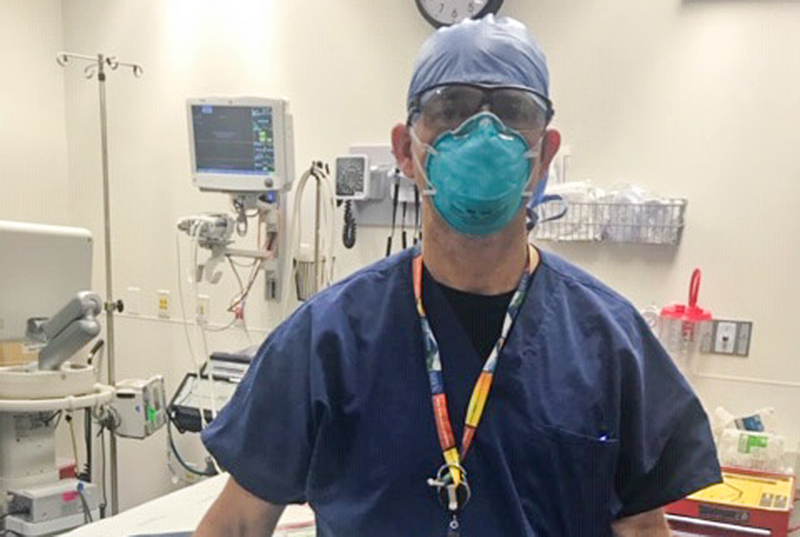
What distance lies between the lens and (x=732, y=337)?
2.44 metres

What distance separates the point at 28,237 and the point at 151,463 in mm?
1783

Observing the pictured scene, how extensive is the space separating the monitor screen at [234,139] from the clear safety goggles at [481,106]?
1814 mm

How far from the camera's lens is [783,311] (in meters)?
2.38

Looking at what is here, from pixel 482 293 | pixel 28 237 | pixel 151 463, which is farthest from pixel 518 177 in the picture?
pixel 151 463

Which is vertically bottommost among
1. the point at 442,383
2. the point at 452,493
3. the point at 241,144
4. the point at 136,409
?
the point at 136,409

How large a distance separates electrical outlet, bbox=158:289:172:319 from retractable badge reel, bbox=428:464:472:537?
2872mm

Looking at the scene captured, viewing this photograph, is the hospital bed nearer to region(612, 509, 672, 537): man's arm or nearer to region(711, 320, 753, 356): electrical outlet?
region(612, 509, 672, 537): man's arm

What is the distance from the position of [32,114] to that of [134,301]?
110cm

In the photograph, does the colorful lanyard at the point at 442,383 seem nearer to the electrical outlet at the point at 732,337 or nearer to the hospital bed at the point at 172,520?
the hospital bed at the point at 172,520

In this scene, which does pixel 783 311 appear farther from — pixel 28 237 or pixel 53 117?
pixel 53 117

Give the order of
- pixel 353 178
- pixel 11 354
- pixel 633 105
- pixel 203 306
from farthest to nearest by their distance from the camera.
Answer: pixel 203 306
pixel 11 354
pixel 353 178
pixel 633 105

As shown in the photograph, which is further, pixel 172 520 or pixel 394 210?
pixel 394 210

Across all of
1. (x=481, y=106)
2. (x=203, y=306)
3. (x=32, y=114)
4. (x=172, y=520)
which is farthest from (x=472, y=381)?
(x=32, y=114)

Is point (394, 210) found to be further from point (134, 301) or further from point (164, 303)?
point (134, 301)
